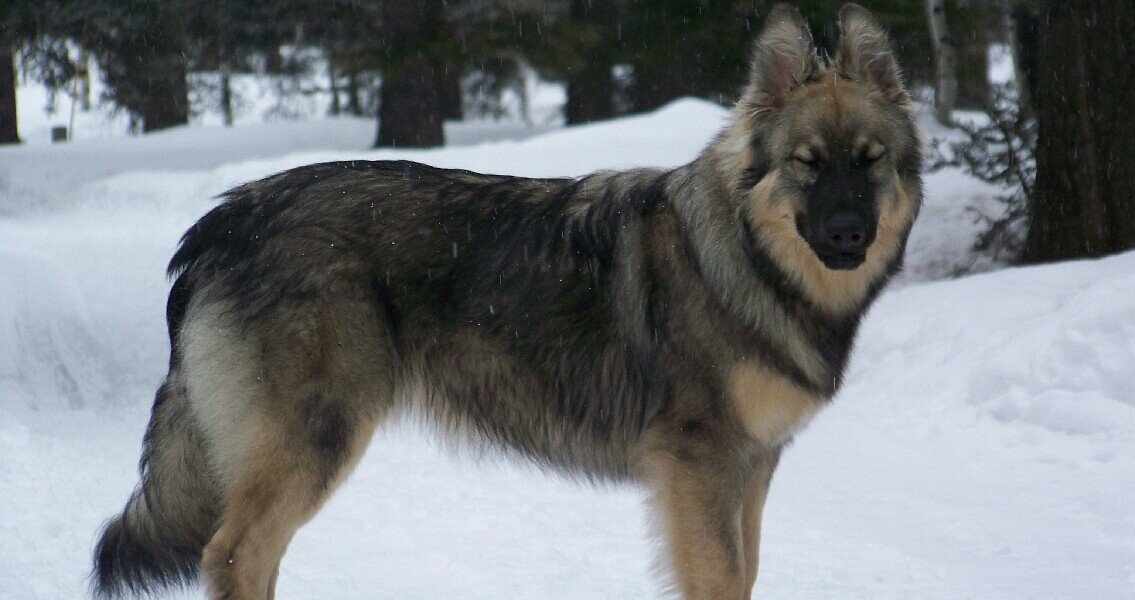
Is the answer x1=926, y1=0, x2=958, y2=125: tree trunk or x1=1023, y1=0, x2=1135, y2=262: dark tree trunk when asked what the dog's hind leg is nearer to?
x1=1023, y1=0, x2=1135, y2=262: dark tree trunk

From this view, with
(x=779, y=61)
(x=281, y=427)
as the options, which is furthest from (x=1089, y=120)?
(x=281, y=427)

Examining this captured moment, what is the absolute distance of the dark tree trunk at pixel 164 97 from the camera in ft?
62.7

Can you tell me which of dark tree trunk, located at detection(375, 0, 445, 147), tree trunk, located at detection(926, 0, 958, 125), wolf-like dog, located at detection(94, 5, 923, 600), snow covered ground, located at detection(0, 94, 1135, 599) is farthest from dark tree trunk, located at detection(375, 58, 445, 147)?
wolf-like dog, located at detection(94, 5, 923, 600)

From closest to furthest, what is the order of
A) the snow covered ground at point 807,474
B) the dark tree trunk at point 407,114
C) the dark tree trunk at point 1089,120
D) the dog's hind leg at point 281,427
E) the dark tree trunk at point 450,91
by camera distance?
the dog's hind leg at point 281,427 → the snow covered ground at point 807,474 → the dark tree trunk at point 1089,120 → the dark tree trunk at point 450,91 → the dark tree trunk at point 407,114

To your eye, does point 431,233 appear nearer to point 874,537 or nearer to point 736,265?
point 736,265

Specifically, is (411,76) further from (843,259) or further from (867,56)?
(843,259)

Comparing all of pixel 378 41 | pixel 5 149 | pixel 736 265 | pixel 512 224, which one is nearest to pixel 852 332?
pixel 736 265

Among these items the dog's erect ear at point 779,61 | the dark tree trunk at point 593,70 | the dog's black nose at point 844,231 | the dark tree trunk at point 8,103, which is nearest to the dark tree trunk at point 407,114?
the dark tree trunk at point 593,70

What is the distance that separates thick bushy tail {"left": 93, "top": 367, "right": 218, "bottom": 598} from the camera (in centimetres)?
400

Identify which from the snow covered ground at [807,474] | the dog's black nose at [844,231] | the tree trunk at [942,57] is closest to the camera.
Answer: the dog's black nose at [844,231]

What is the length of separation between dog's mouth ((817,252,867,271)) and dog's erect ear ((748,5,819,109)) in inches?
24.6

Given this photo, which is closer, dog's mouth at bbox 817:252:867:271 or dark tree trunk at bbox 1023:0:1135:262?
dog's mouth at bbox 817:252:867:271

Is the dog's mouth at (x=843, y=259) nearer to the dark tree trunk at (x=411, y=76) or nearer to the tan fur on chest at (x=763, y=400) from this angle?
the tan fur on chest at (x=763, y=400)

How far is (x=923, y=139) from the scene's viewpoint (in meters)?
4.00
